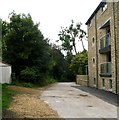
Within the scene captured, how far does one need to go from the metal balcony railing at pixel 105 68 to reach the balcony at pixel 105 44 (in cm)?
137

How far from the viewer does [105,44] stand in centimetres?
3017

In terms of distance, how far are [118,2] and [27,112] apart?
15.6m

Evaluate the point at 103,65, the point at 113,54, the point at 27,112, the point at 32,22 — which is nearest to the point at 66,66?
the point at 32,22

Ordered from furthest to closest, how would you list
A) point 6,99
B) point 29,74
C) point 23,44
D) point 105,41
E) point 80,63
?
point 80,63
point 23,44
point 29,74
point 105,41
point 6,99

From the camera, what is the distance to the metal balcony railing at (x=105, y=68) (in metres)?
28.8

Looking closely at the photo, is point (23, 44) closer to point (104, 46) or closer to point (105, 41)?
point (104, 46)

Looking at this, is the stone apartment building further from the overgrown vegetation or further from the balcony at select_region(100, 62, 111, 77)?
the overgrown vegetation

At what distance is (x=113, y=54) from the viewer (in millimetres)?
26672

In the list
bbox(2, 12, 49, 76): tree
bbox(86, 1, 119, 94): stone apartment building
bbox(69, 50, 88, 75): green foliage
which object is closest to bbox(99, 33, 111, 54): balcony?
bbox(86, 1, 119, 94): stone apartment building

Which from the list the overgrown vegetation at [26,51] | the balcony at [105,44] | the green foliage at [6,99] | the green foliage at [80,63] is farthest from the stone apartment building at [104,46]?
the green foliage at [80,63]

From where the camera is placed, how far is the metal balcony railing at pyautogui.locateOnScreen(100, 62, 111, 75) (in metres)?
28.8

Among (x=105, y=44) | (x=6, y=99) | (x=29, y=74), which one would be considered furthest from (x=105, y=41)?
(x=6, y=99)

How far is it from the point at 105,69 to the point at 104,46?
98.2 inches

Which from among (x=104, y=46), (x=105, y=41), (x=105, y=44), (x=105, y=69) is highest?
(x=105, y=41)
